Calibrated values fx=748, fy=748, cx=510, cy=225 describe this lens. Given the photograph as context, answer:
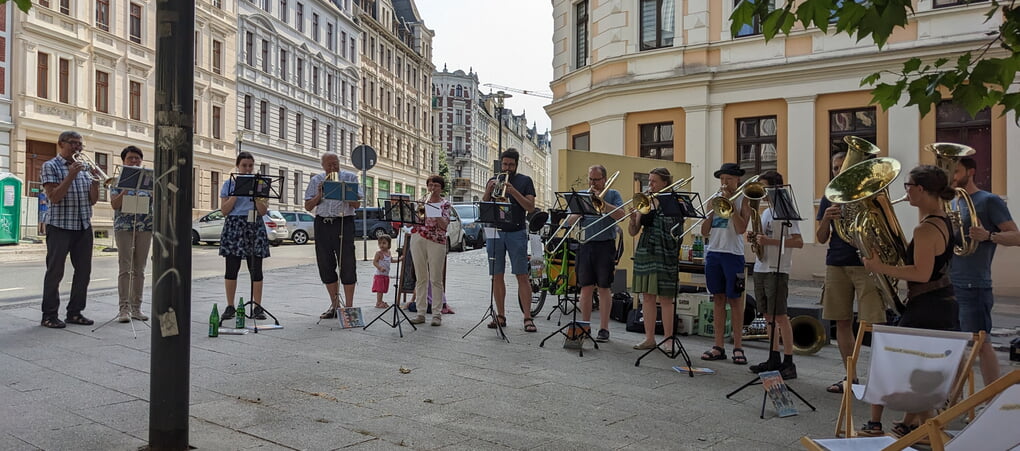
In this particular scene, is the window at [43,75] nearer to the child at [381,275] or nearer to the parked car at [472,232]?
the parked car at [472,232]

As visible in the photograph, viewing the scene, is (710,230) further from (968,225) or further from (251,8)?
(251,8)

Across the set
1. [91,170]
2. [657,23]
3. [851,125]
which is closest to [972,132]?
[851,125]

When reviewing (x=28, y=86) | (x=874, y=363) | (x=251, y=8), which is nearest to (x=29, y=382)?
(x=874, y=363)

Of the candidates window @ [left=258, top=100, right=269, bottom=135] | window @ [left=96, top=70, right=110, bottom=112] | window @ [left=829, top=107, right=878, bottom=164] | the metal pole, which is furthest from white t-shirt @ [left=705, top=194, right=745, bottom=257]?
window @ [left=258, top=100, right=269, bottom=135]

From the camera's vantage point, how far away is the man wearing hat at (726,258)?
6801mm

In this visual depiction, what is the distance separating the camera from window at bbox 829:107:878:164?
603 inches

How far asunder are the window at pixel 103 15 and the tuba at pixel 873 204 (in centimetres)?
→ 3536

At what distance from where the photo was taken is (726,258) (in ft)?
22.8

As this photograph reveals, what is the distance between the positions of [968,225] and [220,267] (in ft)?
49.3

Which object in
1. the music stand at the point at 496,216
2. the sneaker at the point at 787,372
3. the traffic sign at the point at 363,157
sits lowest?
the sneaker at the point at 787,372

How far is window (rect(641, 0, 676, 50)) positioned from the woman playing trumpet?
10.9 metres

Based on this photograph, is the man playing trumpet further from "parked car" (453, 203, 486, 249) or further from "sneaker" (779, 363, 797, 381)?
"parked car" (453, 203, 486, 249)

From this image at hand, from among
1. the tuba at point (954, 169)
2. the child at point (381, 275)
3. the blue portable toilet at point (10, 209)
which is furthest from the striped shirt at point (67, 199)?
the blue portable toilet at point (10, 209)

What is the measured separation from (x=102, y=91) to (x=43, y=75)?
10.3ft
